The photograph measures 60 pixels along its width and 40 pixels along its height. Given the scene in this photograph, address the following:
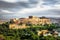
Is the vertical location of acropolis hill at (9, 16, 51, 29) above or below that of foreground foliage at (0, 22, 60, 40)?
above

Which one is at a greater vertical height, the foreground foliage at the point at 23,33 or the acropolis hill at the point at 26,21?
the acropolis hill at the point at 26,21

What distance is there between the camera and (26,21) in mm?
2906

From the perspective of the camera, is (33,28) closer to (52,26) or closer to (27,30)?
(27,30)

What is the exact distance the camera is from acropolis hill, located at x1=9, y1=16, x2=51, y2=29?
281 centimetres

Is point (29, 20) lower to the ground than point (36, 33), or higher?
higher

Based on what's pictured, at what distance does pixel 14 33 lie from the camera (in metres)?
2.89

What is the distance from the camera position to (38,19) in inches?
112

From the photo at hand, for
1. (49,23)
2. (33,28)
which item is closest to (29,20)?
(33,28)

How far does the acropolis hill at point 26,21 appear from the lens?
281 cm

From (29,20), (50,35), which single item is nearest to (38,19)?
(29,20)

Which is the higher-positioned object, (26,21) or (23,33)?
(26,21)

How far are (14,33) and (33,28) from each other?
318mm

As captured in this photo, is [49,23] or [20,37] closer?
[20,37]

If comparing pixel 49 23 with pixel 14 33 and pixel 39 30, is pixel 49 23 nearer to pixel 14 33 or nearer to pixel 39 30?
pixel 39 30
